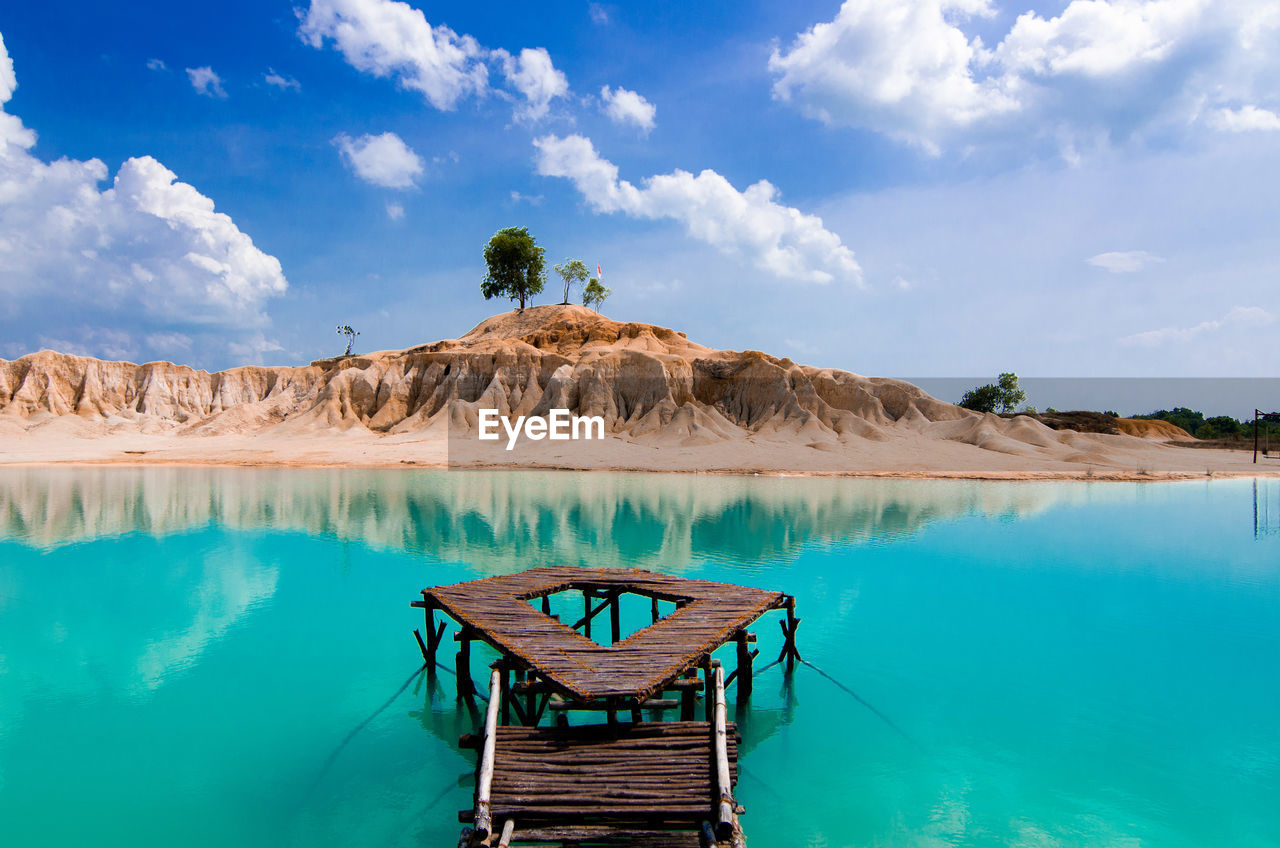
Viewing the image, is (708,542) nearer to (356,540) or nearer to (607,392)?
(356,540)

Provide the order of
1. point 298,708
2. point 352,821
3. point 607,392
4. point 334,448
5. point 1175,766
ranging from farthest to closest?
point 607,392 < point 334,448 < point 298,708 < point 1175,766 < point 352,821

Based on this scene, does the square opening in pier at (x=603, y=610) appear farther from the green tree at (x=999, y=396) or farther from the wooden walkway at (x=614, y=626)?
the green tree at (x=999, y=396)

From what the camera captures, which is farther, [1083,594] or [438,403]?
[438,403]

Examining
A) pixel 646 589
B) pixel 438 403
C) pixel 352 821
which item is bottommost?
pixel 352 821

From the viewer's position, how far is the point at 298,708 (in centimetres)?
1197

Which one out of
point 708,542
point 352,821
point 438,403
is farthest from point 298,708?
point 438,403

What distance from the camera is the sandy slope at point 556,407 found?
57.2m

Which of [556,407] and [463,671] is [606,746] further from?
[556,407]

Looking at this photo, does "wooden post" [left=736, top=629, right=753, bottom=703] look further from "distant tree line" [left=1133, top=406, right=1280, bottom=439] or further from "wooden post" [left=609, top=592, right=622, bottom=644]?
"distant tree line" [left=1133, top=406, right=1280, bottom=439]

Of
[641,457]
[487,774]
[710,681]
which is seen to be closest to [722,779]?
[710,681]

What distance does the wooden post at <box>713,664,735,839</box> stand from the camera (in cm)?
704

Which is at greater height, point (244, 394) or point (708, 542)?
point (244, 394)

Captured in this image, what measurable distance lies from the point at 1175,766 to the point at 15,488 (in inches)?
2073

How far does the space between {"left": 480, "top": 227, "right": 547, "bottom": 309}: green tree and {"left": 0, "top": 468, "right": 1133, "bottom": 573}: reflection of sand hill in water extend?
47397mm
